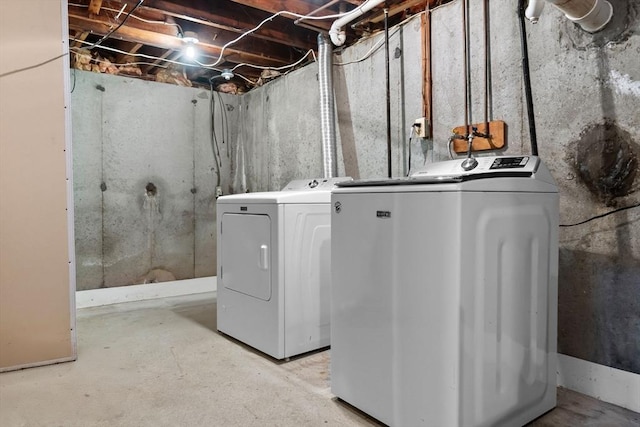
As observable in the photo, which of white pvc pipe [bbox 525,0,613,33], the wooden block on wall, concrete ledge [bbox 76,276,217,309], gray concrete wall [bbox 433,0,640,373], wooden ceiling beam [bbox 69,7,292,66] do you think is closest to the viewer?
white pvc pipe [bbox 525,0,613,33]

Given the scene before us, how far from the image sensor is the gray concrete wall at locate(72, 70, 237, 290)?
3652mm

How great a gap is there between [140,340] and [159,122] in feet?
7.38

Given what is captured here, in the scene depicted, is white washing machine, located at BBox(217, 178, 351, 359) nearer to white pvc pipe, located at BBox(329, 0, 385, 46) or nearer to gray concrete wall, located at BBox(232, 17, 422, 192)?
gray concrete wall, located at BBox(232, 17, 422, 192)

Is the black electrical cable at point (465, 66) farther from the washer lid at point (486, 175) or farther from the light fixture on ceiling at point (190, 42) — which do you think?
the light fixture on ceiling at point (190, 42)

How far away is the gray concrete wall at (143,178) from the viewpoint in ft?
12.0

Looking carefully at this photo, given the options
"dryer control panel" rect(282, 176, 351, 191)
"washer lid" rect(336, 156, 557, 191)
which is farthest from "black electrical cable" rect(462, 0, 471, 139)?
"dryer control panel" rect(282, 176, 351, 191)

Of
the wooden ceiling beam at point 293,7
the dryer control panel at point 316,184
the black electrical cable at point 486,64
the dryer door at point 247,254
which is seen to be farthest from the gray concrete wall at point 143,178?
the black electrical cable at point 486,64

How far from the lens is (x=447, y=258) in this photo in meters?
1.35

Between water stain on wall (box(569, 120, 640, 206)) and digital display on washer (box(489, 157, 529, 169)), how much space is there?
293 mm

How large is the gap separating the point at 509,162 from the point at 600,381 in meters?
1.10

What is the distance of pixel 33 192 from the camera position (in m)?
2.25

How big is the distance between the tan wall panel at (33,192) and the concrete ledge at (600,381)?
2.74m

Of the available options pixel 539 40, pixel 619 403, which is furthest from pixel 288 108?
pixel 619 403

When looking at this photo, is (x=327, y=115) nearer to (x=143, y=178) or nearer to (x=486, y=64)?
(x=486, y=64)
